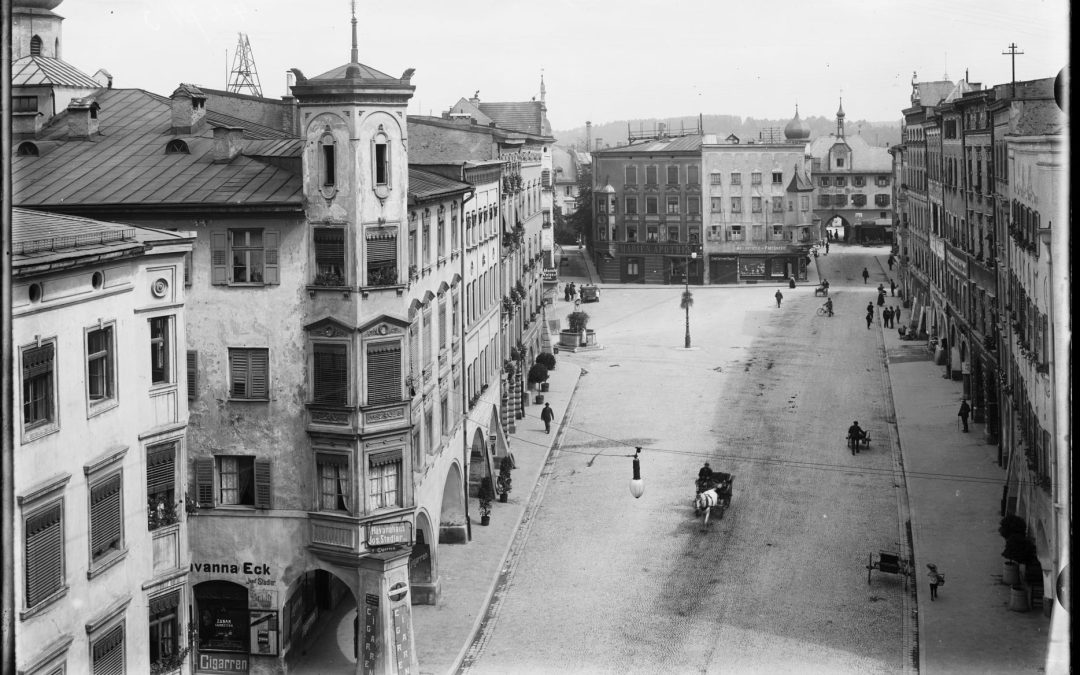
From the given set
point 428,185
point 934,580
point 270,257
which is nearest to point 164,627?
point 270,257

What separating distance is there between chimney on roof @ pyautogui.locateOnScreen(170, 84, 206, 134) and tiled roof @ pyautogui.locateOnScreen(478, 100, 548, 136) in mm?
73356

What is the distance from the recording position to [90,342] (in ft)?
→ 79.3

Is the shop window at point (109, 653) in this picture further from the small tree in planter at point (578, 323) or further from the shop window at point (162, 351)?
the small tree in planter at point (578, 323)

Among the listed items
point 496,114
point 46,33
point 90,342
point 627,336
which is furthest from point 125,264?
point 496,114

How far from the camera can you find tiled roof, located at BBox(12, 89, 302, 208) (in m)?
37.4

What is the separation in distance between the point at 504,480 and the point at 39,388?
32.1 meters

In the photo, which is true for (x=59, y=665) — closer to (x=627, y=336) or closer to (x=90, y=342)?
(x=90, y=342)

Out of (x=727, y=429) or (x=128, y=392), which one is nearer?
(x=128, y=392)

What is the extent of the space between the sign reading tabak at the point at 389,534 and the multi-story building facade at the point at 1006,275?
626 inches

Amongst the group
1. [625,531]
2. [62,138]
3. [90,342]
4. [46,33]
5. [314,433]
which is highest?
[46,33]

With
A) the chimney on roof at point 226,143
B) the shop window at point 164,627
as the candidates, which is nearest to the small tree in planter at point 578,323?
the chimney on roof at point 226,143

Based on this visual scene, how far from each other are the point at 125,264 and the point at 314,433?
12.8 m

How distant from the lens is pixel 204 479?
125ft

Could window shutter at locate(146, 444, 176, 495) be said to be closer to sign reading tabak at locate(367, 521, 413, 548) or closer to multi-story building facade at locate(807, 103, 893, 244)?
sign reading tabak at locate(367, 521, 413, 548)
